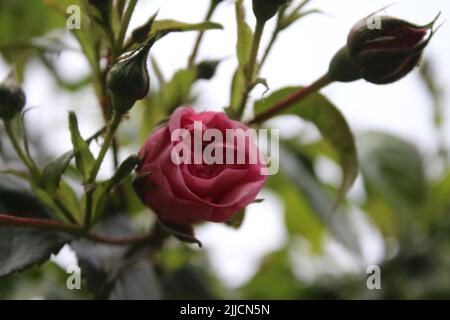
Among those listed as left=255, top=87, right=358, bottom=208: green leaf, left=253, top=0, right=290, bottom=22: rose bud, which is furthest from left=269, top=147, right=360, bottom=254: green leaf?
left=253, top=0, right=290, bottom=22: rose bud

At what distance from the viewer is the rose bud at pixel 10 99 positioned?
26.0 inches

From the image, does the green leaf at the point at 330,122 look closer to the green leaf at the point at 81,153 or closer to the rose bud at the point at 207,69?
the rose bud at the point at 207,69

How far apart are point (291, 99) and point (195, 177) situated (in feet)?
0.58

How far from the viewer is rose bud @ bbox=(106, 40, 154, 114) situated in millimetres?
558

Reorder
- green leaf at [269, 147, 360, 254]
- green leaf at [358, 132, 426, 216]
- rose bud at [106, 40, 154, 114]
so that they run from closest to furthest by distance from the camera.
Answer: rose bud at [106, 40, 154, 114] < green leaf at [269, 147, 360, 254] < green leaf at [358, 132, 426, 216]

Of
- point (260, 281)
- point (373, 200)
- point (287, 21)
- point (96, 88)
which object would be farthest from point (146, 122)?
point (373, 200)

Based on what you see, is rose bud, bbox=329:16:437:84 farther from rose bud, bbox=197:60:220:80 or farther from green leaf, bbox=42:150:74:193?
green leaf, bbox=42:150:74:193

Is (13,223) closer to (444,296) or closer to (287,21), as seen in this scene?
(287,21)

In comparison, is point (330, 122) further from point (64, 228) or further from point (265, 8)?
point (64, 228)

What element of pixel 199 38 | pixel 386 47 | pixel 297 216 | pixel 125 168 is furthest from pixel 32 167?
pixel 297 216

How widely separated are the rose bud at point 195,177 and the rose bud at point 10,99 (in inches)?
5.9

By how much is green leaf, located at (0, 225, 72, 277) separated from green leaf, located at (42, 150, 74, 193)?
0.05m

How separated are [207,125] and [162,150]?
0.04m

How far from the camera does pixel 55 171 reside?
626 mm
